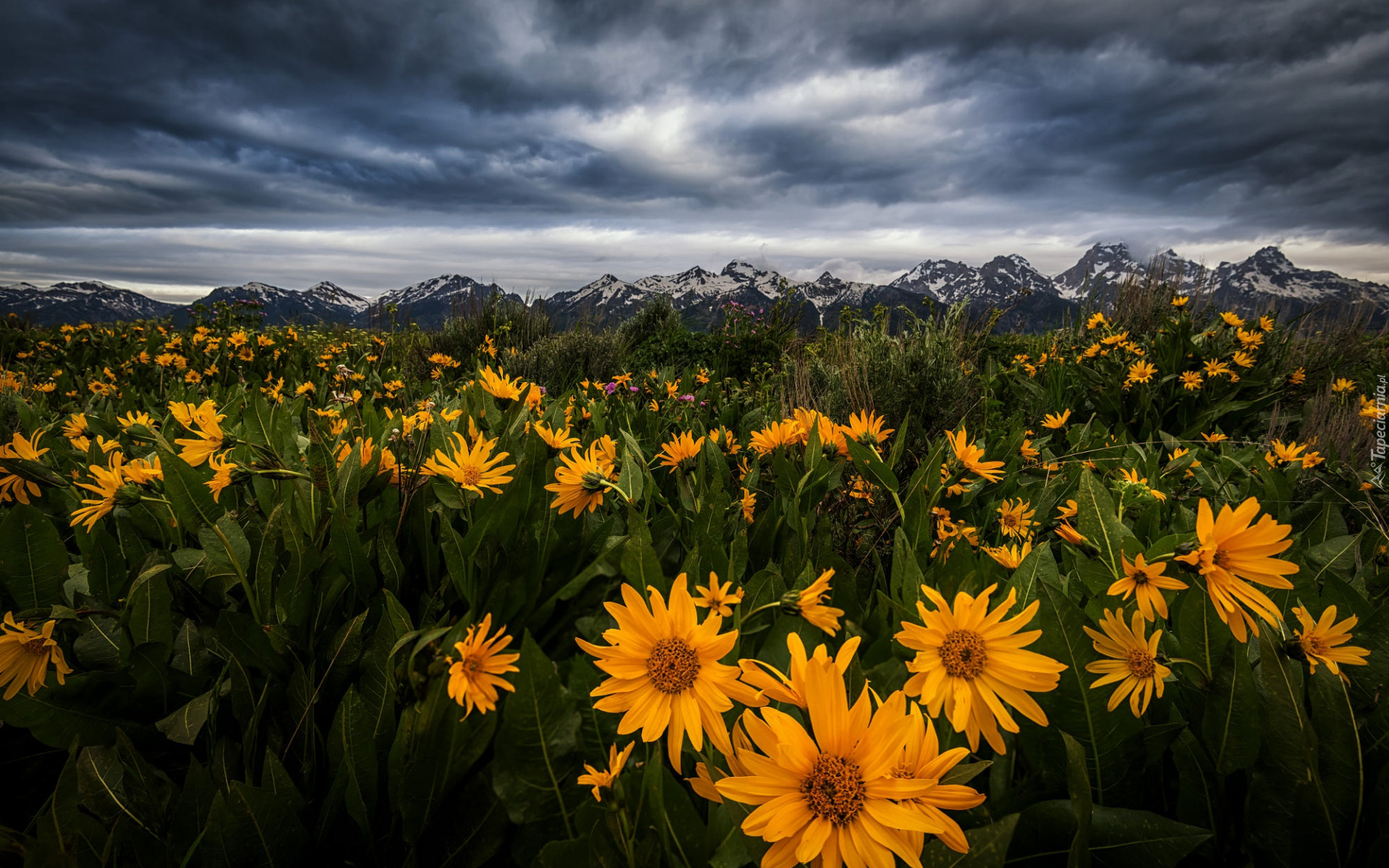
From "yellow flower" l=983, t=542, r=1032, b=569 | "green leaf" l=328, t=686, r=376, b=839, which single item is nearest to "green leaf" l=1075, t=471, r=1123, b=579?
"yellow flower" l=983, t=542, r=1032, b=569

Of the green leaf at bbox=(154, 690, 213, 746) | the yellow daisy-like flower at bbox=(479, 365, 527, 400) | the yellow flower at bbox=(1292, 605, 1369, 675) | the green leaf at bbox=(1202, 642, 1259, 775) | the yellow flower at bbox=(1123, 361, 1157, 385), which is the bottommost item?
the yellow flower at bbox=(1123, 361, 1157, 385)

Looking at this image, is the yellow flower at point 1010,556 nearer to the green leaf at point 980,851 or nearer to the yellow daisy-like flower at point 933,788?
the green leaf at point 980,851

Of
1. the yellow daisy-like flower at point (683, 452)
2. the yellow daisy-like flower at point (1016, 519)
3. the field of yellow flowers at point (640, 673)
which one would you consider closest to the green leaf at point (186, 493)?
the field of yellow flowers at point (640, 673)

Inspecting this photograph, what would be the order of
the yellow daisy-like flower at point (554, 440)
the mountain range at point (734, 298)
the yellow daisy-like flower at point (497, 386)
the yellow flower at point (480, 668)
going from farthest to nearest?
the mountain range at point (734, 298) → the yellow daisy-like flower at point (497, 386) → the yellow daisy-like flower at point (554, 440) → the yellow flower at point (480, 668)

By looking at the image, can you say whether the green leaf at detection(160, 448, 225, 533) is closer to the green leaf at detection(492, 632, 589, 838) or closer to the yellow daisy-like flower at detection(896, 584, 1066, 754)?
the green leaf at detection(492, 632, 589, 838)

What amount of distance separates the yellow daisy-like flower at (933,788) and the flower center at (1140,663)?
16.4 inches

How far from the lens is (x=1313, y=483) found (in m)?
2.31

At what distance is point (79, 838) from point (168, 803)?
5.0 inches

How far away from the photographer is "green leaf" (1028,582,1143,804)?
2.60 feet

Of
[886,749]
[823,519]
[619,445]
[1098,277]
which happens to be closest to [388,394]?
[619,445]

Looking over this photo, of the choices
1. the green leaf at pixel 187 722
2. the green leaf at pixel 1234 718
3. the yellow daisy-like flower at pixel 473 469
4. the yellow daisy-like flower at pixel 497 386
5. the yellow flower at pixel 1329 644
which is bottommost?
the green leaf at pixel 187 722

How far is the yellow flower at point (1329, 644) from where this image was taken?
0.79 metres

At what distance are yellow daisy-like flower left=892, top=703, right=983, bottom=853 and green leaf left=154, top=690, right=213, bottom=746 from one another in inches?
38.8

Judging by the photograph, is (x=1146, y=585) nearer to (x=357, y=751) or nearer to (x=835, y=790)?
(x=835, y=790)
